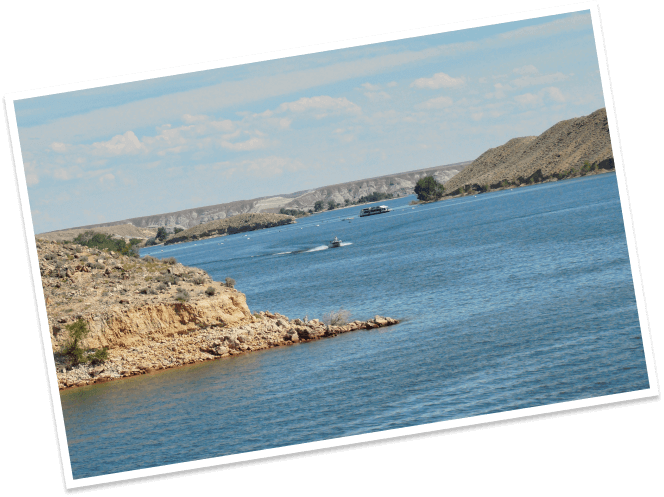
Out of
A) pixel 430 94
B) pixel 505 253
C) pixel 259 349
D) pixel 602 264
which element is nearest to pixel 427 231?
pixel 430 94

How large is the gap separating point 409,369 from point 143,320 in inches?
417

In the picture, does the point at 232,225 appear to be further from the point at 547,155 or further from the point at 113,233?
the point at 547,155

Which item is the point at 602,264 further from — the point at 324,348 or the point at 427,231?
the point at 427,231

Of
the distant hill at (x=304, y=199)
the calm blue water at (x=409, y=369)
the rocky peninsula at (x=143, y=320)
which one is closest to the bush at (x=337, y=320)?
the rocky peninsula at (x=143, y=320)

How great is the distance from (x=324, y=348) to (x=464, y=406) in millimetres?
7953

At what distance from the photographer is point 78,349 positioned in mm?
22547

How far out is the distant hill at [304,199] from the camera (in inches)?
2836

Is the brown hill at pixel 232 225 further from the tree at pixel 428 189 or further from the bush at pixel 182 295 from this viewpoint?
the bush at pixel 182 295

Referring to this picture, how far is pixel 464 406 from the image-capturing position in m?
16.0

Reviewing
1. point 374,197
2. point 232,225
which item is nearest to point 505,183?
point 374,197

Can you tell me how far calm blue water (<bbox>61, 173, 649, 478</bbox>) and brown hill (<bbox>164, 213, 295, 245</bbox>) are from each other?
40.2 meters

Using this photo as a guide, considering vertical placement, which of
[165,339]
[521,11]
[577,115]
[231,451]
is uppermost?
[577,115]

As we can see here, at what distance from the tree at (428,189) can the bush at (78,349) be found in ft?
258

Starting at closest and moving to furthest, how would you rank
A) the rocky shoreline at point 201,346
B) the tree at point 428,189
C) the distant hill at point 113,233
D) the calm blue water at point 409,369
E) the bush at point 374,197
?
the calm blue water at point 409,369
the rocky shoreline at point 201,346
the distant hill at point 113,233
the tree at point 428,189
the bush at point 374,197
